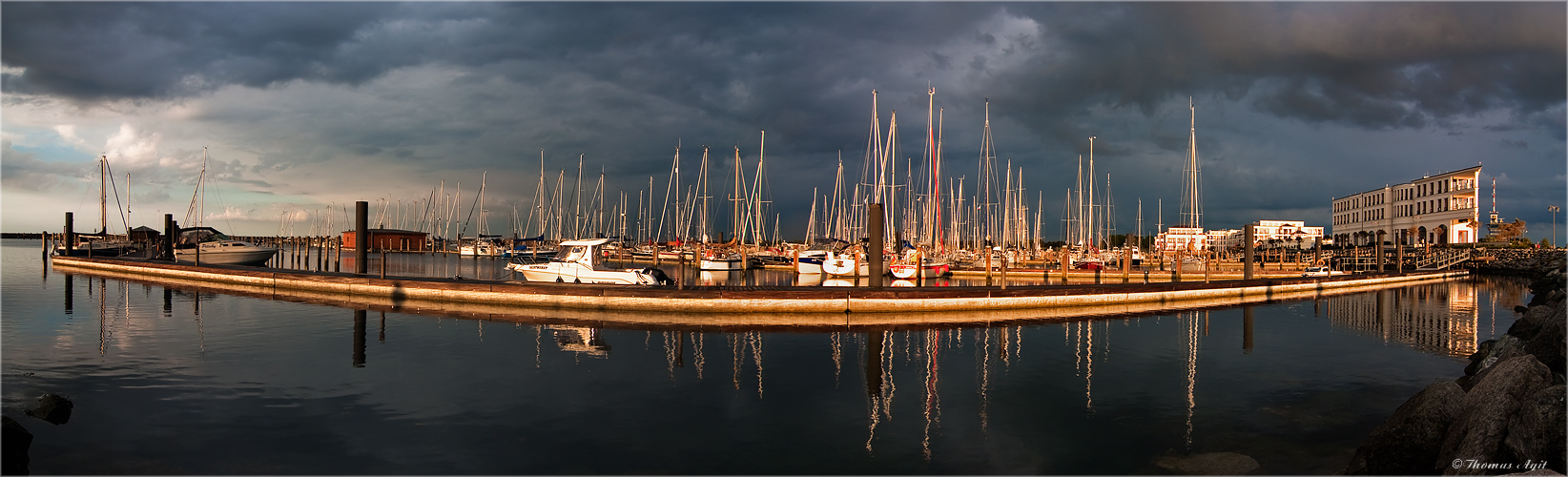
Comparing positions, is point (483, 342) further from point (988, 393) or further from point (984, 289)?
point (984, 289)

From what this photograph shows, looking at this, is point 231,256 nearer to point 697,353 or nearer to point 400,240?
point 697,353

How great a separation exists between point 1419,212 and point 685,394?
359 ft

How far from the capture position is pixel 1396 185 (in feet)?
310

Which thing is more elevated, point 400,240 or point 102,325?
point 400,240

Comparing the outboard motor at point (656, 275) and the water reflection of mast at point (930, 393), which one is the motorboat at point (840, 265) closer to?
the outboard motor at point (656, 275)

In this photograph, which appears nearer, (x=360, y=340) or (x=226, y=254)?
(x=360, y=340)

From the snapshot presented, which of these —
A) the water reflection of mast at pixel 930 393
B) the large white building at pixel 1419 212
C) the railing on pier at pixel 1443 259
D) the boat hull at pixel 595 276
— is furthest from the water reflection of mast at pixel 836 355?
the large white building at pixel 1419 212

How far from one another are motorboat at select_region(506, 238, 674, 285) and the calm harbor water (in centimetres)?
767

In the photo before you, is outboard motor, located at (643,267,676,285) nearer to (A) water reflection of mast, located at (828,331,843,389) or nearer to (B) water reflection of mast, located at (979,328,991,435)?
(A) water reflection of mast, located at (828,331,843,389)

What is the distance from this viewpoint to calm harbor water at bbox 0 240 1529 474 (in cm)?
1038

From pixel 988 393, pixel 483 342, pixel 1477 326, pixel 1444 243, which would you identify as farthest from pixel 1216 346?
pixel 1444 243

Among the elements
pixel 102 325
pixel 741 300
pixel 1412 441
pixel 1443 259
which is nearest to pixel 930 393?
pixel 1412 441

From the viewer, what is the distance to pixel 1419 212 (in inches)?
3489

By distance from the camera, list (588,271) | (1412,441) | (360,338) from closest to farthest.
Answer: (1412,441)
(360,338)
(588,271)
